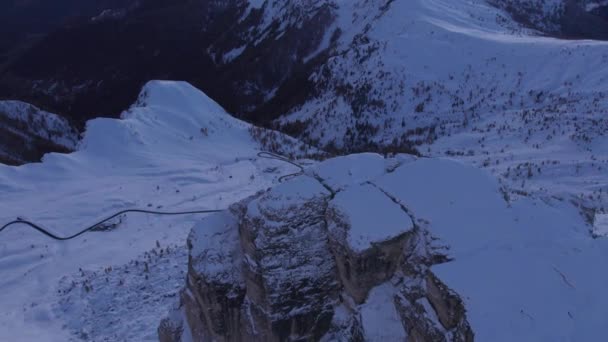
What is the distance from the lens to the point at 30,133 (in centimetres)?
→ 3550

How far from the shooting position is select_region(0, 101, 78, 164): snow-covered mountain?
32531 millimetres

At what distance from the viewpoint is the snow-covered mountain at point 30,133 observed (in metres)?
32.5

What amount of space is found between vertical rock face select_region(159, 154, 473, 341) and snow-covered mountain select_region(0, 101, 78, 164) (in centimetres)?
2947

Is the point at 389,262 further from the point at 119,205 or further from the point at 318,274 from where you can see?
the point at 119,205

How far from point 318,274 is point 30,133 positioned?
36.2 m

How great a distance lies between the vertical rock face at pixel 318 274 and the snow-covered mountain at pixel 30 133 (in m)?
29.5

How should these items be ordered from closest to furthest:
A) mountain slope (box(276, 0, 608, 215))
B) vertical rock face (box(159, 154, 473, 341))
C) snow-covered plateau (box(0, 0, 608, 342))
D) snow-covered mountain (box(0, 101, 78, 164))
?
snow-covered plateau (box(0, 0, 608, 342))
vertical rock face (box(159, 154, 473, 341))
mountain slope (box(276, 0, 608, 215))
snow-covered mountain (box(0, 101, 78, 164))

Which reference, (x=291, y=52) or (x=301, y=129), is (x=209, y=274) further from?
(x=291, y=52)

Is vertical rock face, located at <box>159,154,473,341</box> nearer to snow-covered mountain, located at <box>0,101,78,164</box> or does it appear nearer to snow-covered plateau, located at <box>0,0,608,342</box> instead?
snow-covered plateau, located at <box>0,0,608,342</box>

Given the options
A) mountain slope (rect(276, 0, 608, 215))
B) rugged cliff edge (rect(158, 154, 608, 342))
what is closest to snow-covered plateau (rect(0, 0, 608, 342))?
rugged cliff edge (rect(158, 154, 608, 342))

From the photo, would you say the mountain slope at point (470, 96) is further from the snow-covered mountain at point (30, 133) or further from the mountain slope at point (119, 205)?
the snow-covered mountain at point (30, 133)

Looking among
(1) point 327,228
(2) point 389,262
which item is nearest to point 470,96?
(1) point 327,228

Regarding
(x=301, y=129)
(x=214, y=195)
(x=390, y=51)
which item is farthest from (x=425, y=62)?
(x=214, y=195)

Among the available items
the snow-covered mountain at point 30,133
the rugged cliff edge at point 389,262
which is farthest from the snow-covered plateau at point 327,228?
the snow-covered mountain at point 30,133
